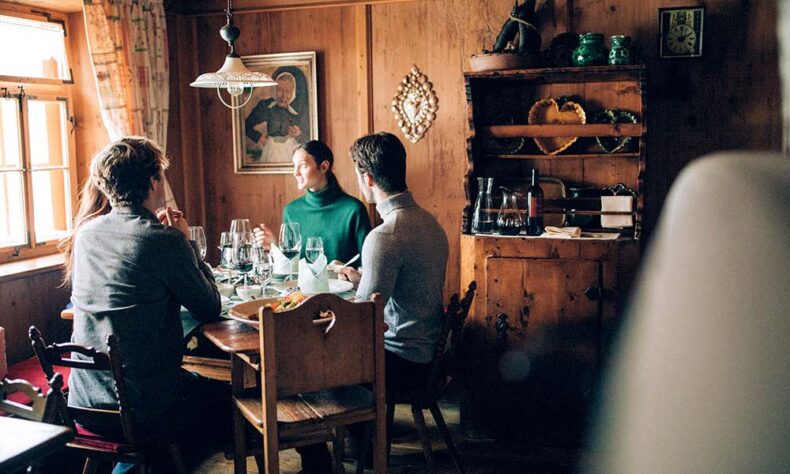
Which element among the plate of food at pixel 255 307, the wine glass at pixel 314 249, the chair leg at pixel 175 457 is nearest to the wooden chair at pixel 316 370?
the plate of food at pixel 255 307

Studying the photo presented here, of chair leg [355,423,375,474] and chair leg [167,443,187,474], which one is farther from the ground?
chair leg [167,443,187,474]

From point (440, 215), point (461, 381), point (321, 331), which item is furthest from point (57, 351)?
point (440, 215)

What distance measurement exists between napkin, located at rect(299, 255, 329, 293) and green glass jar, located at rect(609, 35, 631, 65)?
1648 mm

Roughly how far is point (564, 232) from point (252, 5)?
2.33 metres

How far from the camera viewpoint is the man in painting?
14.3ft

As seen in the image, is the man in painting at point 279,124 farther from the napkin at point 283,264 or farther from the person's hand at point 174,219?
the person's hand at point 174,219

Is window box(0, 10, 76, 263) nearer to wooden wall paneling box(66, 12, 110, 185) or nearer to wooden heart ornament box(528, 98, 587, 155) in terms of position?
wooden wall paneling box(66, 12, 110, 185)

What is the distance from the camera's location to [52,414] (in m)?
1.88

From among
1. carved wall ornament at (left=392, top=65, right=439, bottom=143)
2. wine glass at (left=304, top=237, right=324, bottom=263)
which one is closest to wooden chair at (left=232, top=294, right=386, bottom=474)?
wine glass at (left=304, top=237, right=324, bottom=263)

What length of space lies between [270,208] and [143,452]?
2.41 metres

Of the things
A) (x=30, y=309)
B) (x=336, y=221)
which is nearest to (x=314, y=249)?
(x=336, y=221)

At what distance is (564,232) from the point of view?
3340mm

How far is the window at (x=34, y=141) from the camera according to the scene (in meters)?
3.55

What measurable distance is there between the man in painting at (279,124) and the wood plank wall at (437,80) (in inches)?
5.6
